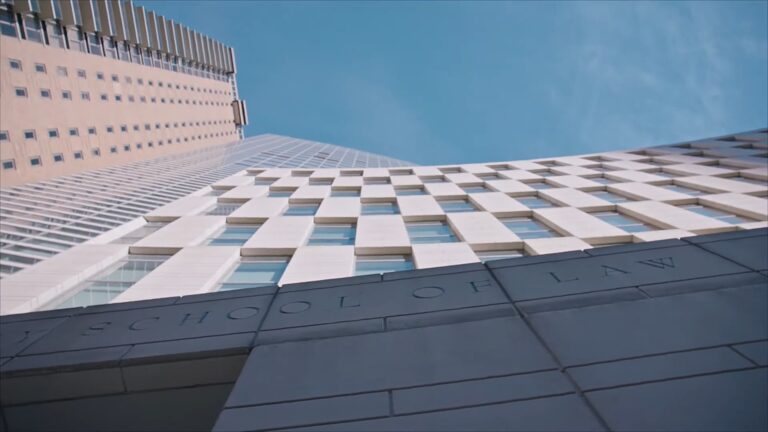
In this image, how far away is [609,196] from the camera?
19.9 meters

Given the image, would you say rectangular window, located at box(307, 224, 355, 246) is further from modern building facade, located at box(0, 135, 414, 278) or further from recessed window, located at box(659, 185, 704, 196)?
recessed window, located at box(659, 185, 704, 196)

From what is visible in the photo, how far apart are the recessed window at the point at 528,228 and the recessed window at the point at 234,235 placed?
994 cm

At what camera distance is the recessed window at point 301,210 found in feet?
62.1

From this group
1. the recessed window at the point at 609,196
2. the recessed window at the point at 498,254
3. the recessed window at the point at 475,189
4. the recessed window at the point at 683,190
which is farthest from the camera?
the recessed window at the point at 475,189

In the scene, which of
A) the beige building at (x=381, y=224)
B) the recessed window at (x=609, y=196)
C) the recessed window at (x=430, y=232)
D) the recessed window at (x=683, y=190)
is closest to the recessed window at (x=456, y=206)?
the beige building at (x=381, y=224)

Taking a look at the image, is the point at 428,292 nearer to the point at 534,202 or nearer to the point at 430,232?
the point at 430,232

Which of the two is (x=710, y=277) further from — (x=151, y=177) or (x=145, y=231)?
(x=151, y=177)

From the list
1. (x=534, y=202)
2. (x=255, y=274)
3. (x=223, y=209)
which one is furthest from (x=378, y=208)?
(x=255, y=274)

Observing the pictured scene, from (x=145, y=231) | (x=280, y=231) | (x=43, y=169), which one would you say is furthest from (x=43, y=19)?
(x=280, y=231)

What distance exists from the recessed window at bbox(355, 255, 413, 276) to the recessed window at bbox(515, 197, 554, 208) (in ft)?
27.4

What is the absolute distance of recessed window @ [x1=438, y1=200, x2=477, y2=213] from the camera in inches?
745

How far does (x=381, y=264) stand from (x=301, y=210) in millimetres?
7506

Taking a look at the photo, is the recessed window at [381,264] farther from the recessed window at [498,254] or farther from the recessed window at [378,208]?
the recessed window at [378,208]


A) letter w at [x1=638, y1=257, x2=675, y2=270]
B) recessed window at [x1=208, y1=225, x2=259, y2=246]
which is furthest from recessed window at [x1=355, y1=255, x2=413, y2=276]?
letter w at [x1=638, y1=257, x2=675, y2=270]
